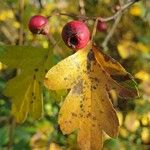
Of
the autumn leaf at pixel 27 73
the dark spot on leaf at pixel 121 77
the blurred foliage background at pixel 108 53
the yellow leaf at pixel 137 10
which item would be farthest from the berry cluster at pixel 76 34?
the yellow leaf at pixel 137 10

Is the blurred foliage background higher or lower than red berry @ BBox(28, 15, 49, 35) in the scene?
higher

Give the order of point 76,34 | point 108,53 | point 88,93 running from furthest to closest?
point 108,53 → point 88,93 → point 76,34

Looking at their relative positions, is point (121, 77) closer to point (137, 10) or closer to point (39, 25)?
point (39, 25)

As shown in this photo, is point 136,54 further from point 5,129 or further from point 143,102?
point 5,129

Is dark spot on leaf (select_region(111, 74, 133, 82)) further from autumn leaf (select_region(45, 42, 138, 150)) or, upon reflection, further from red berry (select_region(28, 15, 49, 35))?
red berry (select_region(28, 15, 49, 35))

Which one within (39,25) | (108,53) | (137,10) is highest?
(137,10)

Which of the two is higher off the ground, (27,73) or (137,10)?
(137,10)

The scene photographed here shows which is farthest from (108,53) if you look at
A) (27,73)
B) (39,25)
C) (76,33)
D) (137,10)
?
(76,33)

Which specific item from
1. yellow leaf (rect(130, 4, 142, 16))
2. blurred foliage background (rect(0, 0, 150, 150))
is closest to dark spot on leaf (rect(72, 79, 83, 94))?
blurred foliage background (rect(0, 0, 150, 150))
